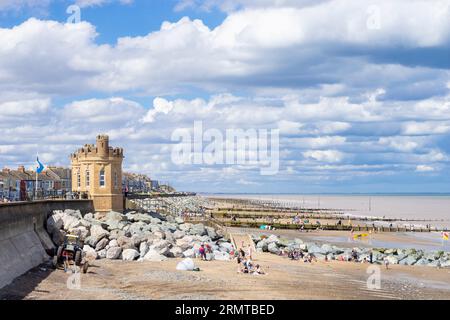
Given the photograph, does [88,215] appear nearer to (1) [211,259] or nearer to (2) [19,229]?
(1) [211,259]

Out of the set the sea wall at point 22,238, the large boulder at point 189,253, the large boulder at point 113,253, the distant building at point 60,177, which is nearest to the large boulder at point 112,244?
the large boulder at point 113,253

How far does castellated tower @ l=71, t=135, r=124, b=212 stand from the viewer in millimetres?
46625

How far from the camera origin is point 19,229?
28594 mm

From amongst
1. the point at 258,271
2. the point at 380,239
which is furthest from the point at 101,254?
the point at 380,239

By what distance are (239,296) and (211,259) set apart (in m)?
11.2

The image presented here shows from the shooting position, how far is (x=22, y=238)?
93.6 feet

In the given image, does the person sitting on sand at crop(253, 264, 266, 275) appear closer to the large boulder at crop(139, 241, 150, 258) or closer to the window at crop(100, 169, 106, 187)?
the large boulder at crop(139, 241, 150, 258)

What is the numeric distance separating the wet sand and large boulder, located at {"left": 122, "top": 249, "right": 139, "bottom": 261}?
1136 mm

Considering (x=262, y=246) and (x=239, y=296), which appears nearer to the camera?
(x=239, y=296)

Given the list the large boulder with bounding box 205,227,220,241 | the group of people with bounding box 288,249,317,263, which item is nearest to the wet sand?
the group of people with bounding box 288,249,317,263

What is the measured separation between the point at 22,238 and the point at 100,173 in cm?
1835

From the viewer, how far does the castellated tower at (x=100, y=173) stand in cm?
4662

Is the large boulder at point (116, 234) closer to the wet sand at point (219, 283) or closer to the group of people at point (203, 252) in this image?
the wet sand at point (219, 283)
